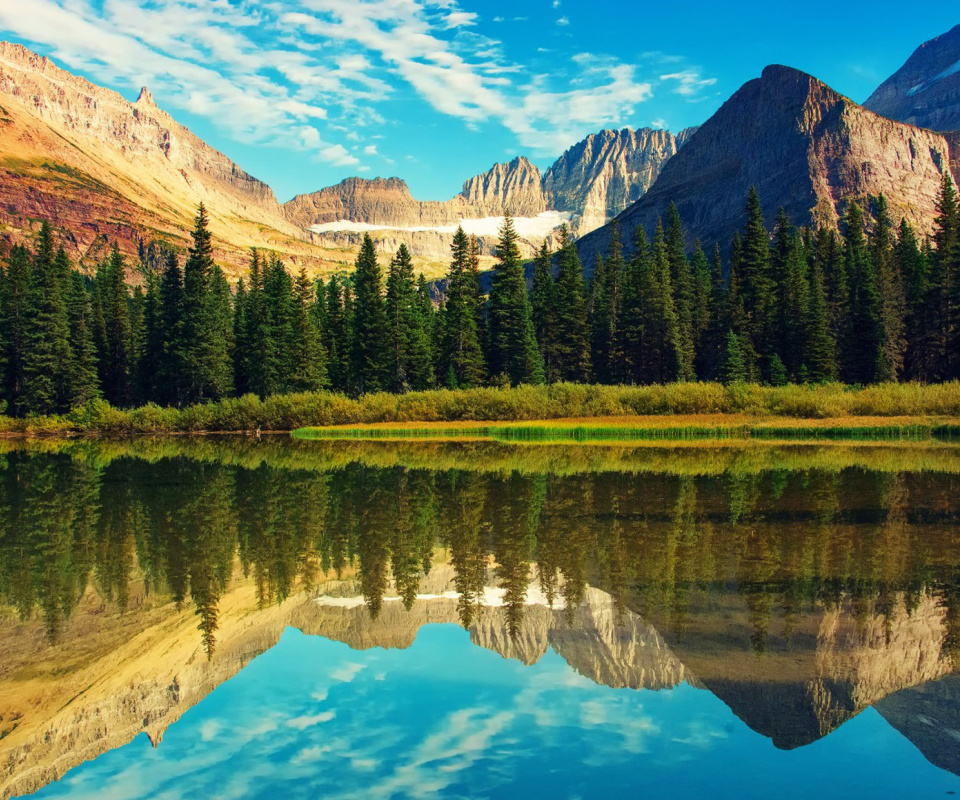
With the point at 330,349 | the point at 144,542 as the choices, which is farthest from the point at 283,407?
→ the point at 144,542

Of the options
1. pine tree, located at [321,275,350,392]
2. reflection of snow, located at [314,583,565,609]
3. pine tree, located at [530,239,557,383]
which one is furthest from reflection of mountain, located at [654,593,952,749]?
pine tree, located at [321,275,350,392]

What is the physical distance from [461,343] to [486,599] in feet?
212

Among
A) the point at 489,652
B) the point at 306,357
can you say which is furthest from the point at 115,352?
the point at 489,652

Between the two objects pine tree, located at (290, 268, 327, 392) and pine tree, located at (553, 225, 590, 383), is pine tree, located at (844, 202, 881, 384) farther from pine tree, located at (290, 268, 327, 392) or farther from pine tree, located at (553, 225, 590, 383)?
pine tree, located at (290, 268, 327, 392)

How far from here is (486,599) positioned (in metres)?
13.5

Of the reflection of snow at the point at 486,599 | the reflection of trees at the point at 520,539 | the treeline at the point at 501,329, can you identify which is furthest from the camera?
the treeline at the point at 501,329

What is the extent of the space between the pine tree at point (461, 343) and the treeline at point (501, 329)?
0.63 feet

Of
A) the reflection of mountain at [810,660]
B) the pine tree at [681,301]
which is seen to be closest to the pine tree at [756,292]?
the pine tree at [681,301]

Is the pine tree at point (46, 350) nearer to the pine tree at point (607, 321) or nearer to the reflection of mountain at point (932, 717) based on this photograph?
the pine tree at point (607, 321)

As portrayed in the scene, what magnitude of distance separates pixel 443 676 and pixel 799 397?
51175 mm

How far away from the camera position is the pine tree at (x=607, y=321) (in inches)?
3420

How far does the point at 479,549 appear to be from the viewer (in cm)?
1755

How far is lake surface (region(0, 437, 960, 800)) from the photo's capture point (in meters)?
8.11

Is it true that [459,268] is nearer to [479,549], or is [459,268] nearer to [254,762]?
[479,549]
